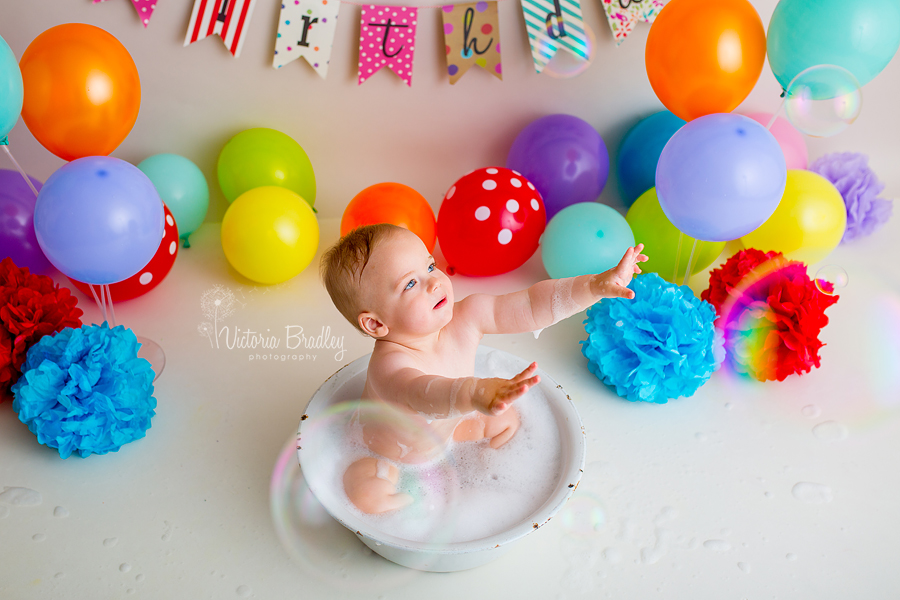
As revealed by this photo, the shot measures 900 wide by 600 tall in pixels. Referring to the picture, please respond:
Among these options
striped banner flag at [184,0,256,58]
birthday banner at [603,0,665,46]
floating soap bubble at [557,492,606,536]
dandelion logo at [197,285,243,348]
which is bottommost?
dandelion logo at [197,285,243,348]

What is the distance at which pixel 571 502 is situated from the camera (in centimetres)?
146

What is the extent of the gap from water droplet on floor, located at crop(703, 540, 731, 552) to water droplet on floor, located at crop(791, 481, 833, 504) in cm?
24

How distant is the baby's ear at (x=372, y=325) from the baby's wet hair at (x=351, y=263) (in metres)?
0.02

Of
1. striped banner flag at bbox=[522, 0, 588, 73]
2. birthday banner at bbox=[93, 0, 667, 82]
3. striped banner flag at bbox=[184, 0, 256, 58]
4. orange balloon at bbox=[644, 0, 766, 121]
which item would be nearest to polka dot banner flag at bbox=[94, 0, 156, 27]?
birthday banner at bbox=[93, 0, 667, 82]

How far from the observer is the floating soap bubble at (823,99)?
1.54m

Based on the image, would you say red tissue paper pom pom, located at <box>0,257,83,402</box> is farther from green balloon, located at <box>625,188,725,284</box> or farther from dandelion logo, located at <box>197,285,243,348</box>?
green balloon, located at <box>625,188,725,284</box>

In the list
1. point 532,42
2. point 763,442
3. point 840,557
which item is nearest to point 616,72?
point 532,42

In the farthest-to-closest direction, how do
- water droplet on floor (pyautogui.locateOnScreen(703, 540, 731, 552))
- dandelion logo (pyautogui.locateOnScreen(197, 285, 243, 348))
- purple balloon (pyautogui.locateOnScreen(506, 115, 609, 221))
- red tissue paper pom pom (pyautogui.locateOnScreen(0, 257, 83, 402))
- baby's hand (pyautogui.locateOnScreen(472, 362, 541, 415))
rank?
purple balloon (pyautogui.locateOnScreen(506, 115, 609, 221)) < dandelion logo (pyautogui.locateOnScreen(197, 285, 243, 348)) < red tissue paper pom pom (pyautogui.locateOnScreen(0, 257, 83, 402)) < water droplet on floor (pyautogui.locateOnScreen(703, 540, 731, 552)) < baby's hand (pyautogui.locateOnScreen(472, 362, 541, 415))

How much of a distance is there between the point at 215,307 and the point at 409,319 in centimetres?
101

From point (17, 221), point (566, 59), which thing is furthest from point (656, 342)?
point (17, 221)

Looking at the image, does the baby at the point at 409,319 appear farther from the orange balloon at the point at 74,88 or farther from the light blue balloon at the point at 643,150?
the light blue balloon at the point at 643,150

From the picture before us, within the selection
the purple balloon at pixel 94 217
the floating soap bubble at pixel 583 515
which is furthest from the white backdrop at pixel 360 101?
the floating soap bubble at pixel 583 515

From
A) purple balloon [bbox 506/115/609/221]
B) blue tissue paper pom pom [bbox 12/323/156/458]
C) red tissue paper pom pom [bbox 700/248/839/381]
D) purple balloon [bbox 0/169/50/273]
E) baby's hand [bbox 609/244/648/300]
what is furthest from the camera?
purple balloon [bbox 506/115/609/221]

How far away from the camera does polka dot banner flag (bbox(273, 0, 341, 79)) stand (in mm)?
2045
